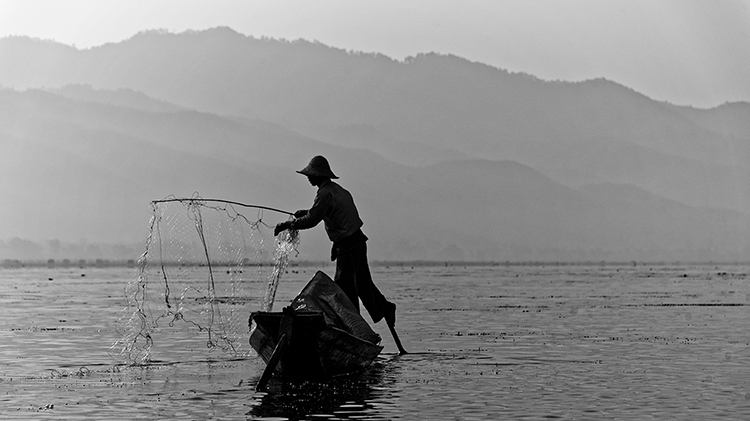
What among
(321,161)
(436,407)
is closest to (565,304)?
(321,161)

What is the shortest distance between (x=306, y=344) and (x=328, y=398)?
4.93 feet

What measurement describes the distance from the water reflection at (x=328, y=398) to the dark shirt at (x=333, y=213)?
8.48 feet

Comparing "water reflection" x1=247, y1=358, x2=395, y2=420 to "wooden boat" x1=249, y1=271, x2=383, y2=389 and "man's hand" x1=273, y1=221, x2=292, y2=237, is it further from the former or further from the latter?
"man's hand" x1=273, y1=221, x2=292, y2=237

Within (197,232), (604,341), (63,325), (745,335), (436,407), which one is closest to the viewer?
(436,407)

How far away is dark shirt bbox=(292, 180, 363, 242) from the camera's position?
687 inches

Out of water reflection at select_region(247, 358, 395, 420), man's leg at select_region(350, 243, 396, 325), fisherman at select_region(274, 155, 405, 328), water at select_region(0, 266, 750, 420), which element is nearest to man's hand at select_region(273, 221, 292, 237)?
fisherman at select_region(274, 155, 405, 328)

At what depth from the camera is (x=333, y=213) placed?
58.9 ft

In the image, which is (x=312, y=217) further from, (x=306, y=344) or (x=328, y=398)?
(x=328, y=398)

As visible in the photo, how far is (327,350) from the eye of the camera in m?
15.4

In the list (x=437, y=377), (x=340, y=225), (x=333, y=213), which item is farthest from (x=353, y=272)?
(x=437, y=377)

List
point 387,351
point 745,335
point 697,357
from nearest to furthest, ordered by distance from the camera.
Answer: point 697,357 < point 387,351 < point 745,335

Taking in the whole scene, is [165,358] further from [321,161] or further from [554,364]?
[554,364]

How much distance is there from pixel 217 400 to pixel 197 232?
4526 mm

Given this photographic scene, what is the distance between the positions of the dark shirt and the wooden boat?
1.24m
